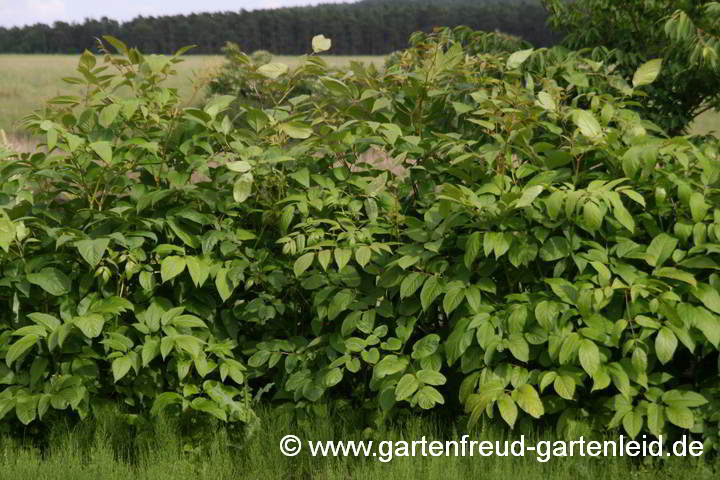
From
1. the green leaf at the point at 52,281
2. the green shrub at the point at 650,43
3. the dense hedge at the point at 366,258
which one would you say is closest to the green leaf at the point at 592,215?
the dense hedge at the point at 366,258

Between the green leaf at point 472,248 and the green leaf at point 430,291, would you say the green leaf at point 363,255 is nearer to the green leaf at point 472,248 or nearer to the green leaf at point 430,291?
the green leaf at point 430,291

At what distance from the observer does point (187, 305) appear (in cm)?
310

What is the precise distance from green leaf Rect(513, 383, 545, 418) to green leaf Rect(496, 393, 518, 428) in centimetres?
3

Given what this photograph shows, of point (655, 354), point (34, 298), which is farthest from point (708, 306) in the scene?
point (34, 298)

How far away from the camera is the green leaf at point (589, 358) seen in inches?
99.7

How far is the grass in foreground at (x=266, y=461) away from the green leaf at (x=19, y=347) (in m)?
0.37

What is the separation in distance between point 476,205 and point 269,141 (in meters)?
1.01

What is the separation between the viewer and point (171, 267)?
2.87 m

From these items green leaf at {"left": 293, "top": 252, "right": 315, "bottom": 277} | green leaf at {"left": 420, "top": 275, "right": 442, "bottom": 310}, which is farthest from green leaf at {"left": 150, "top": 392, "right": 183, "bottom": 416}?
green leaf at {"left": 420, "top": 275, "right": 442, "bottom": 310}

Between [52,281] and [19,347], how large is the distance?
296mm

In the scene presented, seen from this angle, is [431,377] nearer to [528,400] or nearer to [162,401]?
[528,400]

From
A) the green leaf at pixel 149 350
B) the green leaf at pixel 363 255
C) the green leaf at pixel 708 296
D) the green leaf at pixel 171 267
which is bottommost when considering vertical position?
the green leaf at pixel 149 350

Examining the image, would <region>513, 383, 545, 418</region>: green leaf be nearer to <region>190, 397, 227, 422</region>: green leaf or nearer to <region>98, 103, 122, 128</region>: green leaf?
<region>190, 397, 227, 422</region>: green leaf

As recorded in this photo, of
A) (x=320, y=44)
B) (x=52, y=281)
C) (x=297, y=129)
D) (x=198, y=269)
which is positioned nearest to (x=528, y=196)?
(x=297, y=129)
